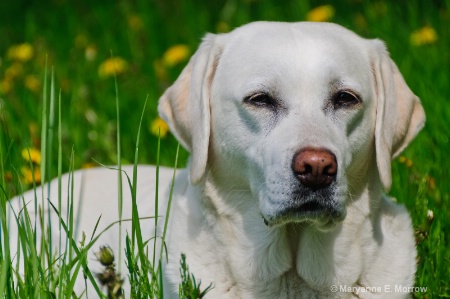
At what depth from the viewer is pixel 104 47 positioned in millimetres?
7984

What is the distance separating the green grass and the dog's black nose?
2.65 ft

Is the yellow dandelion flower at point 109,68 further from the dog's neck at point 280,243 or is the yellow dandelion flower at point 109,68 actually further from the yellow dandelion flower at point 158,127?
the dog's neck at point 280,243

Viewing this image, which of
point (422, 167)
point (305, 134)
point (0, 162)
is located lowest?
point (422, 167)

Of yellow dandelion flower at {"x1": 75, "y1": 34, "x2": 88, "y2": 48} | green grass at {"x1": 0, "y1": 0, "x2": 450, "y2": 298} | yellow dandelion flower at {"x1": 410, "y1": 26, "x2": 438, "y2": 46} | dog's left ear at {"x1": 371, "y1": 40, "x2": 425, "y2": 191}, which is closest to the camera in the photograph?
dog's left ear at {"x1": 371, "y1": 40, "x2": 425, "y2": 191}

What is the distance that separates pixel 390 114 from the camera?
3.92 m

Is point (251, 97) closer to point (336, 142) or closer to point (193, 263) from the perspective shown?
point (336, 142)

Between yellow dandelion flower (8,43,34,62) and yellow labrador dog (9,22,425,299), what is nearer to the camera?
yellow labrador dog (9,22,425,299)

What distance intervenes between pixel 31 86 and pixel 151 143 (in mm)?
1422

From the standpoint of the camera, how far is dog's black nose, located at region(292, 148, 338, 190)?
3.39 metres

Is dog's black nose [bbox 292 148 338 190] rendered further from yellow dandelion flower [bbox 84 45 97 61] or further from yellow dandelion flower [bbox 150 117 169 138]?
yellow dandelion flower [bbox 84 45 97 61]

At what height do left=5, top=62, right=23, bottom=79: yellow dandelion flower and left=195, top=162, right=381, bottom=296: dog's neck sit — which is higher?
left=5, top=62, right=23, bottom=79: yellow dandelion flower

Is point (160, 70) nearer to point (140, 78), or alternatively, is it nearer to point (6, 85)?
point (140, 78)

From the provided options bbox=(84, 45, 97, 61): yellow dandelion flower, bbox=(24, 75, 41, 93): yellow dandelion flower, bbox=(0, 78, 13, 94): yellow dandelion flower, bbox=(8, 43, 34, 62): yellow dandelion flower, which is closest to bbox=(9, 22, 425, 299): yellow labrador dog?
bbox=(0, 78, 13, 94): yellow dandelion flower

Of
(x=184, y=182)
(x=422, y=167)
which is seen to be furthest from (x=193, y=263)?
(x=422, y=167)
